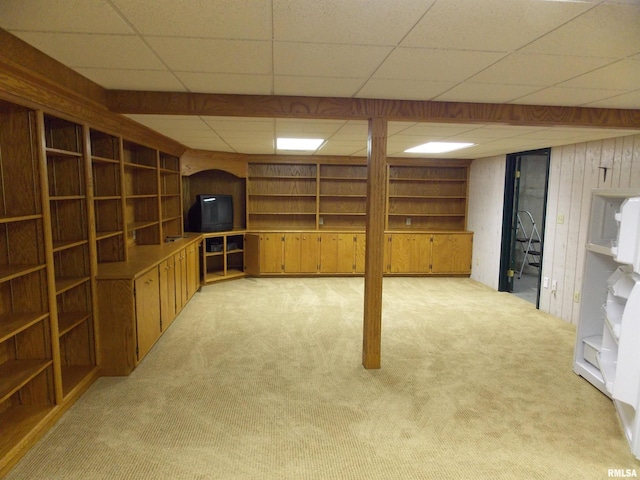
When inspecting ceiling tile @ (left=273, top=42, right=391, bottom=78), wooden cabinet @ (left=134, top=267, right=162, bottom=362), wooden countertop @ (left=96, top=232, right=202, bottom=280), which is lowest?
wooden cabinet @ (left=134, top=267, right=162, bottom=362)

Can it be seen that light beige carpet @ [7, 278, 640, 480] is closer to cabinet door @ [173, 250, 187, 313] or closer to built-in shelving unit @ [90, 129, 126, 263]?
cabinet door @ [173, 250, 187, 313]

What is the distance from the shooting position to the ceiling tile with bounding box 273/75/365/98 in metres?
2.58

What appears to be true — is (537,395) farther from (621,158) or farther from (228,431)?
(621,158)

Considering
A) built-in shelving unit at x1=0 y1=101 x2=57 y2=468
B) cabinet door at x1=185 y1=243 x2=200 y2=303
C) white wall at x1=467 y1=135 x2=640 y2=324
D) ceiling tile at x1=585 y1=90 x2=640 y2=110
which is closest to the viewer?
built-in shelving unit at x1=0 y1=101 x2=57 y2=468

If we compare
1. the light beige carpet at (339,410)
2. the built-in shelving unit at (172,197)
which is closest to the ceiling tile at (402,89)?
the light beige carpet at (339,410)

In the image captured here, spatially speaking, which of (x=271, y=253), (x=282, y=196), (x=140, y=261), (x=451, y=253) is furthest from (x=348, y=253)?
(x=140, y=261)

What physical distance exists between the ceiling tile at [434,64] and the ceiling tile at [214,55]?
701 mm

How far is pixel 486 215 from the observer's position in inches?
259

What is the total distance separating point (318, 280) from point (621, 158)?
14.3 feet

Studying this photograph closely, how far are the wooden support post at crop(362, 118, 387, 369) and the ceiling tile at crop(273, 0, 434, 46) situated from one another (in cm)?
123

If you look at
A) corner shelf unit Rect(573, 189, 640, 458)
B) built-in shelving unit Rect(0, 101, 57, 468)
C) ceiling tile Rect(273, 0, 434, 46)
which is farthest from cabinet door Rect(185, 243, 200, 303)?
corner shelf unit Rect(573, 189, 640, 458)

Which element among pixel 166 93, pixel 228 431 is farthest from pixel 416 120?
pixel 228 431

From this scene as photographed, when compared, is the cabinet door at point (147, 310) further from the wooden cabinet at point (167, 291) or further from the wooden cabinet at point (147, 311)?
the wooden cabinet at point (167, 291)

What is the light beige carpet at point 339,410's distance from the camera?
2184mm
